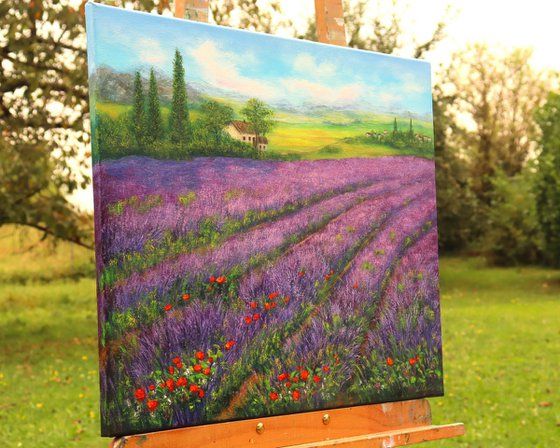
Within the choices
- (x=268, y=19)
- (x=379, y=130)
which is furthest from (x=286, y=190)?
(x=268, y=19)

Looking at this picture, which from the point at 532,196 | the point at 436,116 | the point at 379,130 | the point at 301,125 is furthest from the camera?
the point at 436,116

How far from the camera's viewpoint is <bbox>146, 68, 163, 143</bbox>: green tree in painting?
314 centimetres

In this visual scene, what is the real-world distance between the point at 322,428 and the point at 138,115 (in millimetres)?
1516

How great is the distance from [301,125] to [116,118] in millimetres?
911

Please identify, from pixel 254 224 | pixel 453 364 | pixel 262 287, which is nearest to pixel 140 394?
pixel 262 287

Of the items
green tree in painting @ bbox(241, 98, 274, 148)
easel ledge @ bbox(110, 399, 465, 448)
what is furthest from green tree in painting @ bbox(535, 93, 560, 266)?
green tree in painting @ bbox(241, 98, 274, 148)

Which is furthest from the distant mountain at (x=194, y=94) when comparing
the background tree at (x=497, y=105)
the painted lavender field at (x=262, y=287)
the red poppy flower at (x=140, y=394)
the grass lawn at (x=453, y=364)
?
the background tree at (x=497, y=105)

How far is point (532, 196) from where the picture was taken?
57.0 feet

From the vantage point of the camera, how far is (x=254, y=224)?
342 cm

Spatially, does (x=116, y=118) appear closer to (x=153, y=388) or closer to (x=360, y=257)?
(x=153, y=388)

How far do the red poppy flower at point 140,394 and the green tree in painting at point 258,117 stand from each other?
3.53 ft

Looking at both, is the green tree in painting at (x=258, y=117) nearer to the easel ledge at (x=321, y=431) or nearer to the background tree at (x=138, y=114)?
the background tree at (x=138, y=114)

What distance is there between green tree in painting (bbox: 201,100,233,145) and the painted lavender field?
0.12 m

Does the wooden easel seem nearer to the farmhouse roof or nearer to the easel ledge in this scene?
the easel ledge
